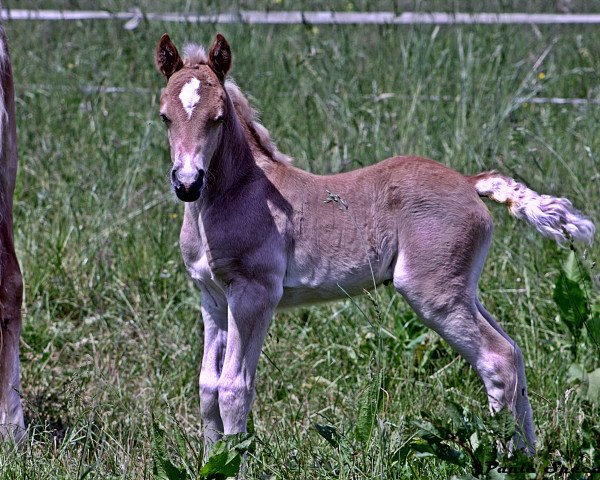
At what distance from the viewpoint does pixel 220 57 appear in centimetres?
323

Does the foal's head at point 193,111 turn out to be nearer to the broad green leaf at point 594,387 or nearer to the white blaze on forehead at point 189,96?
the white blaze on forehead at point 189,96

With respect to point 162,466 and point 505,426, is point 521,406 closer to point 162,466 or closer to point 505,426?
point 505,426

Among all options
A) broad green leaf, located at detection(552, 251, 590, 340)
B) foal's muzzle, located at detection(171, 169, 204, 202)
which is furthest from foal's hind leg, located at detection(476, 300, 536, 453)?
foal's muzzle, located at detection(171, 169, 204, 202)

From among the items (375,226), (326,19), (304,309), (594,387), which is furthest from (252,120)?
(326,19)

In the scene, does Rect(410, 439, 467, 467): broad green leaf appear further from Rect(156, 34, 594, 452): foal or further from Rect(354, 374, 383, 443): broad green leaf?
Rect(156, 34, 594, 452): foal

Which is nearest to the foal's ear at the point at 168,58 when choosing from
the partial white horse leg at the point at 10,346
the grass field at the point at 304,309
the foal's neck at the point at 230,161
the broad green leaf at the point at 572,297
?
the foal's neck at the point at 230,161

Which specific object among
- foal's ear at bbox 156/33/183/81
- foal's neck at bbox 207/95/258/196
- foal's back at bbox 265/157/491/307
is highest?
foal's ear at bbox 156/33/183/81

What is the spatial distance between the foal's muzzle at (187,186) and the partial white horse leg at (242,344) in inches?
18.7

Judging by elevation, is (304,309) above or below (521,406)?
below

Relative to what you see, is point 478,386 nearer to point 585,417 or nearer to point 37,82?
point 585,417

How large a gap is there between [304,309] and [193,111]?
1.97 m

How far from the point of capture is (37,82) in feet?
23.8

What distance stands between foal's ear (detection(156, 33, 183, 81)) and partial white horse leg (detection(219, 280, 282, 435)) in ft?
2.73

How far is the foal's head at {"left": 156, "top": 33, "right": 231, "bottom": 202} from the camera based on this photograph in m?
2.93
